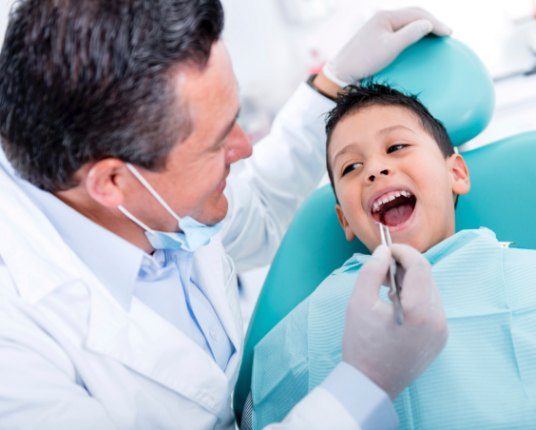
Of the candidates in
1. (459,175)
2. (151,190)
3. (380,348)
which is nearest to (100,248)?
(151,190)

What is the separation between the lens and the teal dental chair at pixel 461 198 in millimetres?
1398

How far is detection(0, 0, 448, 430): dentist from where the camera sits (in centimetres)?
89

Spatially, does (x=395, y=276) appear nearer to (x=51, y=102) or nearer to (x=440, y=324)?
(x=440, y=324)

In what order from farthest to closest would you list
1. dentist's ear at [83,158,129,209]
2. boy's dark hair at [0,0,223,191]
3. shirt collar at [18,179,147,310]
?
shirt collar at [18,179,147,310]
dentist's ear at [83,158,129,209]
boy's dark hair at [0,0,223,191]

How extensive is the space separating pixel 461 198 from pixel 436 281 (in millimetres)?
372

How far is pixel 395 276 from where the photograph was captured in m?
1.01

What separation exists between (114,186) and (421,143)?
76 cm

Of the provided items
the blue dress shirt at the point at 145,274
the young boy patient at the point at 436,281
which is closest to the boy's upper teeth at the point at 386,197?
the young boy patient at the point at 436,281

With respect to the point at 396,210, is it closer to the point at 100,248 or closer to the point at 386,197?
the point at 386,197

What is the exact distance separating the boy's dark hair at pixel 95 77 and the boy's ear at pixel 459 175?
0.74 m

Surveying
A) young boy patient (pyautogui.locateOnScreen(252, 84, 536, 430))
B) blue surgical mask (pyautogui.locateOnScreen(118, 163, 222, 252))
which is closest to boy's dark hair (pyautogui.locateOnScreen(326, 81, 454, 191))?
young boy patient (pyautogui.locateOnScreen(252, 84, 536, 430))

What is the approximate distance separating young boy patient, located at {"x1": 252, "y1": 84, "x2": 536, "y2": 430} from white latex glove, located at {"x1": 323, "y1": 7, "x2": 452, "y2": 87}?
0.28 feet

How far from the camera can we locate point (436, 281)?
1.19 metres

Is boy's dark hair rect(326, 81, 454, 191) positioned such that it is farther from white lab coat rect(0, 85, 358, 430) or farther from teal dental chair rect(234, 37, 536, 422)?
white lab coat rect(0, 85, 358, 430)
